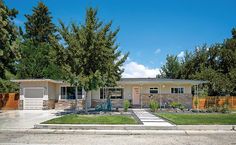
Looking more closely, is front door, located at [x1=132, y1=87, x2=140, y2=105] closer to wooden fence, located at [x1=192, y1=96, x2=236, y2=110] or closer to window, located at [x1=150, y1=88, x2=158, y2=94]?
window, located at [x1=150, y1=88, x2=158, y2=94]

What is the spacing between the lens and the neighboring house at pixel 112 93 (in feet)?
90.3

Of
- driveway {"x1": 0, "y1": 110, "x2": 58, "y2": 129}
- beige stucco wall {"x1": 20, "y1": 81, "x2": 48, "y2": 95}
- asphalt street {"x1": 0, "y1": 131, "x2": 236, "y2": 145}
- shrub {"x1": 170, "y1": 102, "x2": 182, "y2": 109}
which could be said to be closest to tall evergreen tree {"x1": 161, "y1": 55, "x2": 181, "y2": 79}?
shrub {"x1": 170, "y1": 102, "x2": 182, "y2": 109}

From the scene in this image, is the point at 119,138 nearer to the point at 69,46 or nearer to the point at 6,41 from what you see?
the point at 69,46

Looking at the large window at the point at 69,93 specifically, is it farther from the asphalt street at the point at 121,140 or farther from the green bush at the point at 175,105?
the asphalt street at the point at 121,140

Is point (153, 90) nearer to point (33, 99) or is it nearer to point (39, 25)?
point (33, 99)

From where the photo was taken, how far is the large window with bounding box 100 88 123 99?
29078mm

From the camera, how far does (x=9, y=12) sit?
2872cm

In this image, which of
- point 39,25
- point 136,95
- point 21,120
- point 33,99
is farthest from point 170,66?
point 21,120

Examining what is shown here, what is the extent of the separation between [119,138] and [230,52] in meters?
31.5

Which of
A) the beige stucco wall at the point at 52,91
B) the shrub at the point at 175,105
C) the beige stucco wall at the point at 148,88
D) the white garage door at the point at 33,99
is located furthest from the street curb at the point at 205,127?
the white garage door at the point at 33,99

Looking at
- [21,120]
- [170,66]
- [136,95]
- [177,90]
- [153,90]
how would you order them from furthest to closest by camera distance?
[170,66]
[136,95]
[153,90]
[177,90]
[21,120]

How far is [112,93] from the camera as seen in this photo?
95.7 feet

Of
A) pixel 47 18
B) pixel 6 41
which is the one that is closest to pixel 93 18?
pixel 6 41

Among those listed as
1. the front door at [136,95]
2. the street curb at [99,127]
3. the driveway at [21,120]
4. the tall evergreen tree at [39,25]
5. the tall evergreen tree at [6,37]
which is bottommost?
the driveway at [21,120]
